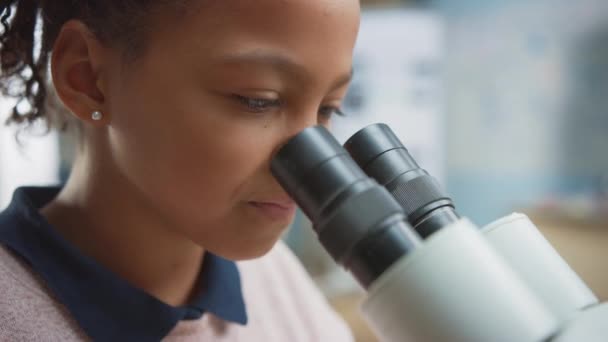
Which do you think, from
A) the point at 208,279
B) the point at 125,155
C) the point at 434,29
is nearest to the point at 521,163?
the point at 434,29

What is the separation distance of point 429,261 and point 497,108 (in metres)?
2.33

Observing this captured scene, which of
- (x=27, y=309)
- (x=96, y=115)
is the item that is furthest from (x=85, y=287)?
(x=96, y=115)

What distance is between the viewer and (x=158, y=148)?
604 millimetres

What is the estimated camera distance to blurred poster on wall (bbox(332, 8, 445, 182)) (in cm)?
227

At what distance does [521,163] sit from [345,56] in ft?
7.02

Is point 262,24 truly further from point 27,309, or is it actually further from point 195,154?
point 27,309

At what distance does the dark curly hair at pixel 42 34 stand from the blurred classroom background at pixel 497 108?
1.40 metres

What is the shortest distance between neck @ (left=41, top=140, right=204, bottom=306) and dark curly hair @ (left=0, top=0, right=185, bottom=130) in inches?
5.6

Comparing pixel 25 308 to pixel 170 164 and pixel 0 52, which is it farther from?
pixel 0 52

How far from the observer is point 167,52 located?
23.5 inches

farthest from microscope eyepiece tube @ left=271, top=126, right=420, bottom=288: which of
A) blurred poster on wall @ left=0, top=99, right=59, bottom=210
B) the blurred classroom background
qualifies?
the blurred classroom background

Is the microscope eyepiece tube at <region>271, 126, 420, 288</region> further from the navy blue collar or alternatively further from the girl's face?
the navy blue collar

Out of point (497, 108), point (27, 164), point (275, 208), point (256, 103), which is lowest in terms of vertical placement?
point (27, 164)

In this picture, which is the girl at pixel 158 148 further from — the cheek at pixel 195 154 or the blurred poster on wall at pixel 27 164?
the blurred poster on wall at pixel 27 164
